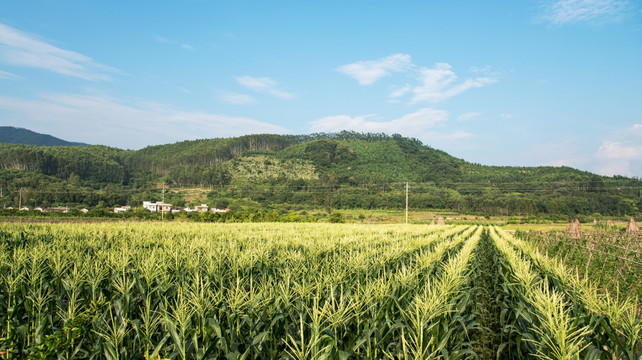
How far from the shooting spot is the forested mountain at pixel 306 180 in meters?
71.0

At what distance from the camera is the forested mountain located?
71.0 metres

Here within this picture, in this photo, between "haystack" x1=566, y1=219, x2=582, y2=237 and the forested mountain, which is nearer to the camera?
"haystack" x1=566, y1=219, x2=582, y2=237

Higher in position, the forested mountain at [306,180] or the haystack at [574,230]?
the forested mountain at [306,180]

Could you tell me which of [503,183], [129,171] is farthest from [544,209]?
[129,171]

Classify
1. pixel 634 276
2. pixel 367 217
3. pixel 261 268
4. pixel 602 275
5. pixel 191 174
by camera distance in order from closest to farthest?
pixel 261 268 < pixel 634 276 < pixel 602 275 < pixel 367 217 < pixel 191 174

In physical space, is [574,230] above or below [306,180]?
below

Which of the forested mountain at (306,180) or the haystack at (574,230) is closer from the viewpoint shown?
the haystack at (574,230)

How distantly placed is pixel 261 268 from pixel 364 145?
→ 130268mm

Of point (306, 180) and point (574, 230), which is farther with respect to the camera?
point (306, 180)

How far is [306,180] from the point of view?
319 feet

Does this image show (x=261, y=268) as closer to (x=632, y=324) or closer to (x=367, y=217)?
(x=632, y=324)

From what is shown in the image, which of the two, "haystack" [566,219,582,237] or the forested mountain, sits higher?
the forested mountain

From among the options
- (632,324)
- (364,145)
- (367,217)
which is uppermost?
(364,145)

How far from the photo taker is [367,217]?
65375mm
